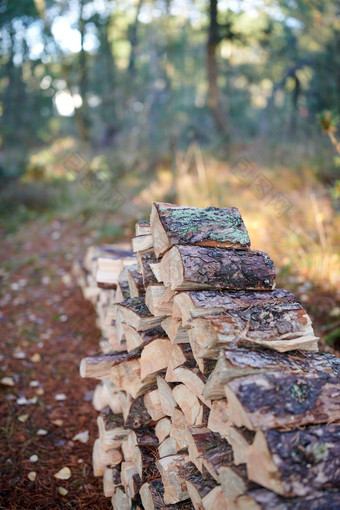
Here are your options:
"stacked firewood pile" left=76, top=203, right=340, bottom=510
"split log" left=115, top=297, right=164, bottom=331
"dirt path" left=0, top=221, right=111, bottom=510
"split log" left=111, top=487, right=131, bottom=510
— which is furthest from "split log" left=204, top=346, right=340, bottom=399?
"dirt path" left=0, top=221, right=111, bottom=510

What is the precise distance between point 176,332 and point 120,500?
1.10 meters

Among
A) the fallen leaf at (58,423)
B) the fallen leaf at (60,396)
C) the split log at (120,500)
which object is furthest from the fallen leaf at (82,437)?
the split log at (120,500)

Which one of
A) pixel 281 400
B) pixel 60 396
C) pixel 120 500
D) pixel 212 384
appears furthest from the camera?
pixel 60 396

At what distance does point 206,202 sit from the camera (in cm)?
559

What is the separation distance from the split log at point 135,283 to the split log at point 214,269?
1.20 ft

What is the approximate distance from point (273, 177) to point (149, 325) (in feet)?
18.8

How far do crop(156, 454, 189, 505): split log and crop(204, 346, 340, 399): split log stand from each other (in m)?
0.50

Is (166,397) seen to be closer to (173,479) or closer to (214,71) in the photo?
(173,479)

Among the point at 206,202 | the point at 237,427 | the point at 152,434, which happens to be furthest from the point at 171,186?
the point at 237,427

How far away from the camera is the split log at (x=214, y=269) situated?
64.7 inches

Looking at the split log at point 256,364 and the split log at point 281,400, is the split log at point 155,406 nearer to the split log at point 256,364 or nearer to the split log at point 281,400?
the split log at point 256,364

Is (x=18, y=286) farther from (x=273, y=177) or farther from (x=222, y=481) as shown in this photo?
(x=273, y=177)

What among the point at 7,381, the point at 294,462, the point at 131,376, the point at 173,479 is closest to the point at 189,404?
the point at 173,479

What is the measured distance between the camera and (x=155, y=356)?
6.32 feet
